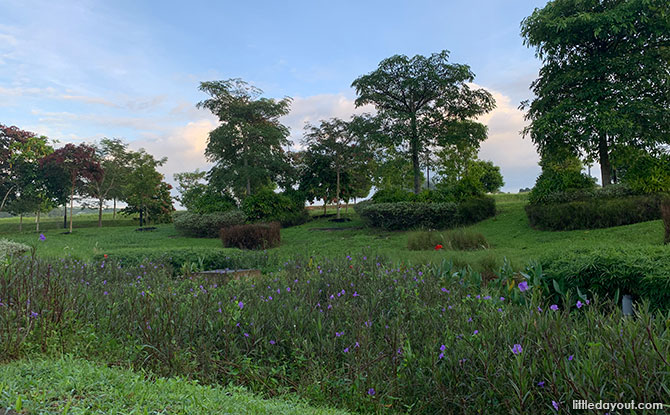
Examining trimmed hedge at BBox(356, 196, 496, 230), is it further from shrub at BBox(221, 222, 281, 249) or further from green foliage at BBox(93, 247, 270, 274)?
green foliage at BBox(93, 247, 270, 274)

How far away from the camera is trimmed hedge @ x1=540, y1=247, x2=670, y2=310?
386 centimetres

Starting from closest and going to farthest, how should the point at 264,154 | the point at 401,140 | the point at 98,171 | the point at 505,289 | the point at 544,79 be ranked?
the point at 505,289, the point at 544,79, the point at 401,140, the point at 264,154, the point at 98,171

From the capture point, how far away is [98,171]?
25.7 metres

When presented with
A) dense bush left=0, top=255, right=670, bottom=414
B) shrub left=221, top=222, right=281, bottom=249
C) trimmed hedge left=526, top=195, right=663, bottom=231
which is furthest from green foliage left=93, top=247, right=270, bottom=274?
trimmed hedge left=526, top=195, right=663, bottom=231

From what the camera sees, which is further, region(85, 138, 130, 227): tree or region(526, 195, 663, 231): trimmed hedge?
region(85, 138, 130, 227): tree

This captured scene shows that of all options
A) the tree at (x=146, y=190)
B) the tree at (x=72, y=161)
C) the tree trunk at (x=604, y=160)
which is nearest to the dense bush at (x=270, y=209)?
the tree at (x=146, y=190)

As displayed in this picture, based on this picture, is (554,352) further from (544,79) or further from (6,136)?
(6,136)

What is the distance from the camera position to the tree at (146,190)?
90.7 ft

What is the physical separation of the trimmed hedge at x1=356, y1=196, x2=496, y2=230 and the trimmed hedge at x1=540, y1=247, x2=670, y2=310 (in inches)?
525

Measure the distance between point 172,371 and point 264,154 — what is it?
857 inches

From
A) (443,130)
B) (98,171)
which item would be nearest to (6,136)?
(98,171)

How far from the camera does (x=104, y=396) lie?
2.06 m

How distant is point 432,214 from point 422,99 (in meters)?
7.58

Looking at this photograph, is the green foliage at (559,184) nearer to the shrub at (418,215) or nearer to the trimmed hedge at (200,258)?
the shrub at (418,215)
